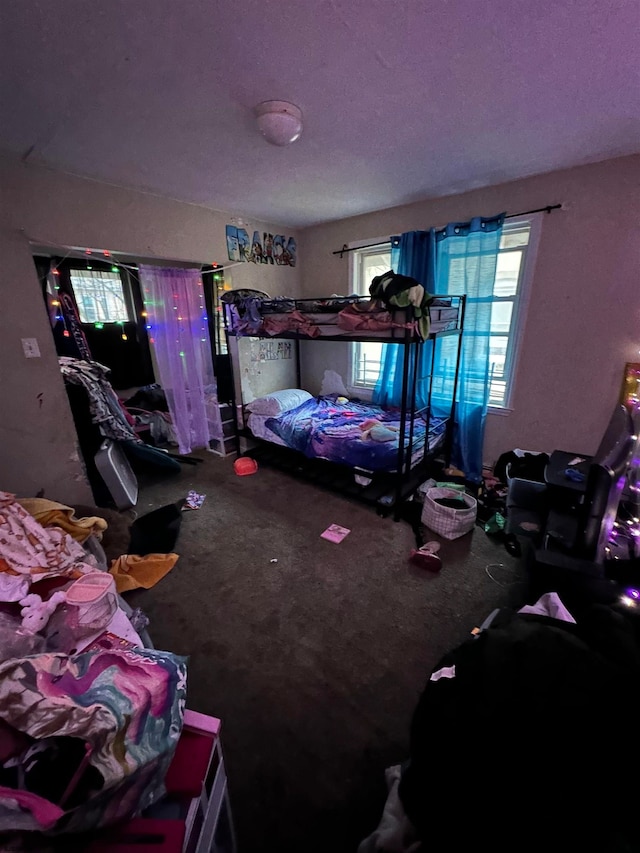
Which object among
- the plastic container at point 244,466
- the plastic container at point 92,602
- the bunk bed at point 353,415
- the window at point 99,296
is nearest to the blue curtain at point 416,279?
the bunk bed at point 353,415

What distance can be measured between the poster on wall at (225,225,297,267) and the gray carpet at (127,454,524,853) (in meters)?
2.77

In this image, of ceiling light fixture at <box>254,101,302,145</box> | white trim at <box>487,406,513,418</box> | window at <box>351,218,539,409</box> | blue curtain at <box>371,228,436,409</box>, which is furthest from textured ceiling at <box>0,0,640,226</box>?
white trim at <box>487,406,513,418</box>

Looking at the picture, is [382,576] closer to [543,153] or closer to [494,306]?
[494,306]

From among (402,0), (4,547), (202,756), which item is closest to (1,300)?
(4,547)

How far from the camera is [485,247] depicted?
9.75 ft

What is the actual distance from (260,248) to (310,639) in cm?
393

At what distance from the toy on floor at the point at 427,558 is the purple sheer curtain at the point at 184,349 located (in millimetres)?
2662

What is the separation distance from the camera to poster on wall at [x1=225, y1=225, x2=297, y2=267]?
12.1 ft

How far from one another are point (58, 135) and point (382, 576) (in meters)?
3.34

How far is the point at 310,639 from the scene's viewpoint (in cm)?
180

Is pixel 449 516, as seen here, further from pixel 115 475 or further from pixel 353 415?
pixel 115 475

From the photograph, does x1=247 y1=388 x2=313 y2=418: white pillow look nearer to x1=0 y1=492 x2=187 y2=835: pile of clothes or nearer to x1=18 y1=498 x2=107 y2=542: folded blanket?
x1=18 y1=498 x2=107 y2=542: folded blanket

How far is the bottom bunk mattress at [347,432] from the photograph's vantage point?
2871 millimetres

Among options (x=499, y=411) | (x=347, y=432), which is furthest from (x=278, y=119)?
(x=499, y=411)
